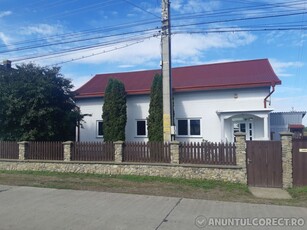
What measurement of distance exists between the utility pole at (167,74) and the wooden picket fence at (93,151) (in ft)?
8.08

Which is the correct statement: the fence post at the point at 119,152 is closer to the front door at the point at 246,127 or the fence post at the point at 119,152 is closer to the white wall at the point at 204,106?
the white wall at the point at 204,106

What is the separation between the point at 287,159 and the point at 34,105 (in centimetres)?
1122

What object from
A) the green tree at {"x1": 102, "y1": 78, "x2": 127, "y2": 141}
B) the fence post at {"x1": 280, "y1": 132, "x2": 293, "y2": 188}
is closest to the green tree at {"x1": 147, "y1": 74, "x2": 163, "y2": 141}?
the green tree at {"x1": 102, "y1": 78, "x2": 127, "y2": 141}

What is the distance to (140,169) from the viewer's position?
487 inches

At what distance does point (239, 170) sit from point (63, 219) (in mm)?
6843

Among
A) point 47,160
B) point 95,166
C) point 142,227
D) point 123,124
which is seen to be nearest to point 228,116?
point 123,124

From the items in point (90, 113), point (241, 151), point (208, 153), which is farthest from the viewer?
point (90, 113)

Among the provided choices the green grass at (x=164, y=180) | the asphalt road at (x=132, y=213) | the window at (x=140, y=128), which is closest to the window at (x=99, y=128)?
the window at (x=140, y=128)

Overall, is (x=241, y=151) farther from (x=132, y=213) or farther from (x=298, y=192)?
(x=132, y=213)

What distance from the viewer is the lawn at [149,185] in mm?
8812

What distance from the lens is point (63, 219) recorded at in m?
6.22

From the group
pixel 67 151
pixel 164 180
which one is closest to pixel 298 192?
pixel 164 180

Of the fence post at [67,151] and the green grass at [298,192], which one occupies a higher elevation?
the fence post at [67,151]

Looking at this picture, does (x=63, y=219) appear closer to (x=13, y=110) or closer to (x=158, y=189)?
(x=158, y=189)
